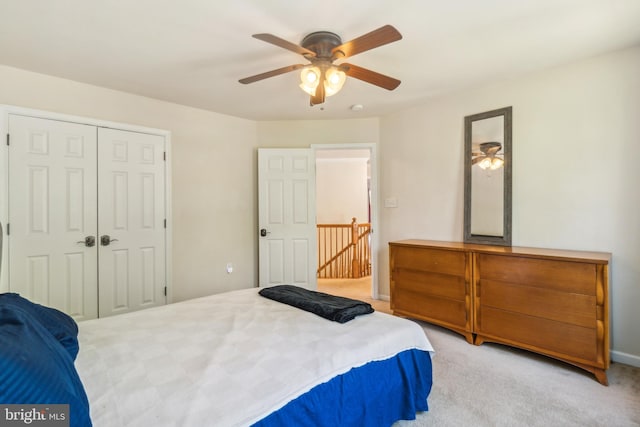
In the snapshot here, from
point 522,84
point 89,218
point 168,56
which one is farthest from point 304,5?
point 89,218

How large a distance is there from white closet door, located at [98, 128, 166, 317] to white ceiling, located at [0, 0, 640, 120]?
621mm

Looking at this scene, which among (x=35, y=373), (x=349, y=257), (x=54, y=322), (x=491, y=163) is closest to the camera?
(x=35, y=373)

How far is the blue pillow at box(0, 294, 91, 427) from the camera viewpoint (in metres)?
0.72

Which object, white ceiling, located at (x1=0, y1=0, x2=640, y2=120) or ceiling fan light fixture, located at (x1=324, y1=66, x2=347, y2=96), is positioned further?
ceiling fan light fixture, located at (x1=324, y1=66, x2=347, y2=96)

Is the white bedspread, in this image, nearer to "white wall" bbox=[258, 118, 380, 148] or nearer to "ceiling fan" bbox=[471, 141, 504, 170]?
"ceiling fan" bbox=[471, 141, 504, 170]

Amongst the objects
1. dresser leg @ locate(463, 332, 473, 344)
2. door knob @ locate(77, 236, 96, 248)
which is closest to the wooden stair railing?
dresser leg @ locate(463, 332, 473, 344)

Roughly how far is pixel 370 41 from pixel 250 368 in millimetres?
1769

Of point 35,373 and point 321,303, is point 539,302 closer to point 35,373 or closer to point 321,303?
point 321,303

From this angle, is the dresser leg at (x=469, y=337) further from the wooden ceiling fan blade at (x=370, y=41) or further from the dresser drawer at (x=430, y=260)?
the wooden ceiling fan blade at (x=370, y=41)

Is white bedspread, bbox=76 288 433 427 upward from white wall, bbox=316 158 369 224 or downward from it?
downward

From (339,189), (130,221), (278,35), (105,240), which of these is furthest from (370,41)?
(339,189)

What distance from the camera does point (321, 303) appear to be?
1989 mm

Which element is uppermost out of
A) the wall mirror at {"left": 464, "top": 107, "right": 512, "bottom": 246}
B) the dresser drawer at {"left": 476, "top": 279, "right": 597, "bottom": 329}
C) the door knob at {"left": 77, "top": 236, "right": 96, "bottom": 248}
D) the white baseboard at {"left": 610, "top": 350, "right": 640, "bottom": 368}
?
the wall mirror at {"left": 464, "top": 107, "right": 512, "bottom": 246}

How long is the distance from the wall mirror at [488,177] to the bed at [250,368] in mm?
1798
